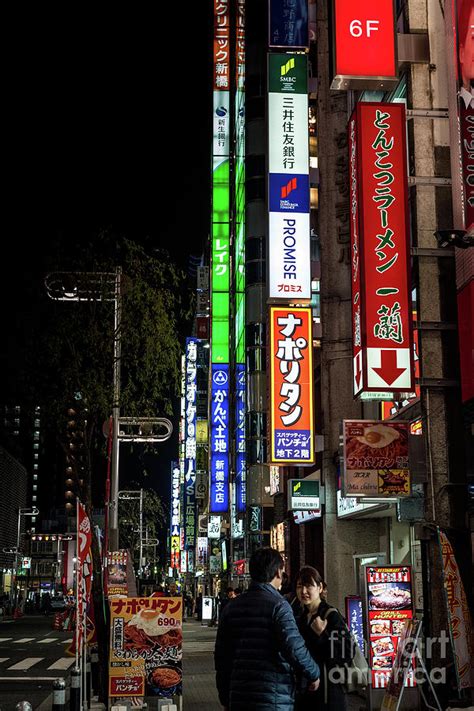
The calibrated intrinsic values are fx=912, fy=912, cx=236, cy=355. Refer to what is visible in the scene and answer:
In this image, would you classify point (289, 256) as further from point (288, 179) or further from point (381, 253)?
point (381, 253)

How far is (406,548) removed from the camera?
16688mm

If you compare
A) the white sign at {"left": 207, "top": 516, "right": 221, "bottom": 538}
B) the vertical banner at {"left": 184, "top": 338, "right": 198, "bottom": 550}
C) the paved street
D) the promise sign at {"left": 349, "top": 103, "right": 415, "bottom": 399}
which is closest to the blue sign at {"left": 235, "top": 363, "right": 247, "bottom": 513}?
the paved street

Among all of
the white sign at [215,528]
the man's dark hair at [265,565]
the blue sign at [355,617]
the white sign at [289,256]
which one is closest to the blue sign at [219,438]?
the white sign at [215,528]

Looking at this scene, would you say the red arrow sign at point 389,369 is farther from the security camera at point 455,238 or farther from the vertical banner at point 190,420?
the vertical banner at point 190,420

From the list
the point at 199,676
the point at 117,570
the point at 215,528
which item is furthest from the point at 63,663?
the point at 215,528

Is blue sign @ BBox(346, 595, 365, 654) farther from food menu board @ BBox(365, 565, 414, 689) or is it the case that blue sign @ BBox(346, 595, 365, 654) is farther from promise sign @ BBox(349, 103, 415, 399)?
promise sign @ BBox(349, 103, 415, 399)

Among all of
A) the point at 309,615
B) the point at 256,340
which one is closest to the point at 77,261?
the point at 309,615

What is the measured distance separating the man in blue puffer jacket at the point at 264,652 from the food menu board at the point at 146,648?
5.45 m

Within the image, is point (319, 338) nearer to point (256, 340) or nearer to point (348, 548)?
point (348, 548)

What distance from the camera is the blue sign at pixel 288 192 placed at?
19188 mm

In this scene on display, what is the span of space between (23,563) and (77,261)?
377 ft

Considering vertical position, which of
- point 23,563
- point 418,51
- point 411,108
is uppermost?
point 418,51

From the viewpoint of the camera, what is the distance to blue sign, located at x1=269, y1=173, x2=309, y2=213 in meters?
19.2

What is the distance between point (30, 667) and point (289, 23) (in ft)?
55.1
